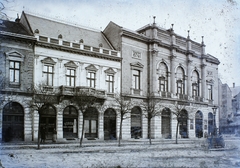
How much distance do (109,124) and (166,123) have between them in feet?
31.4

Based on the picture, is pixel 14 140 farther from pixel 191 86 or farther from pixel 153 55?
pixel 191 86

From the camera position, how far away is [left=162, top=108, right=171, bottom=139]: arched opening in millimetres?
35812

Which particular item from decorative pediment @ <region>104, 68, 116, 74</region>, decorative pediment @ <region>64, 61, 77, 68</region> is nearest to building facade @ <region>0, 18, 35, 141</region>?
decorative pediment @ <region>64, 61, 77, 68</region>

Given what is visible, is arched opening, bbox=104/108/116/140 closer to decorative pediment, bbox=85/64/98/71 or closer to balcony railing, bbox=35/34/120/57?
decorative pediment, bbox=85/64/98/71

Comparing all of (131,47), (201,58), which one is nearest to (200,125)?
(201,58)

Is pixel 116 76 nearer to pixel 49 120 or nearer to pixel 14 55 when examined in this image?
pixel 49 120

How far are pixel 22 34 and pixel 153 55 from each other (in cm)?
1645

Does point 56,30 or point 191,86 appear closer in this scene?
point 56,30

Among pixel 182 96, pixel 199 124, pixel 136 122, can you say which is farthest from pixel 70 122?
pixel 199 124

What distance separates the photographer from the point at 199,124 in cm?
4031

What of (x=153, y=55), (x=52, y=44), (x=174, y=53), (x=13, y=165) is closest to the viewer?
(x=13, y=165)

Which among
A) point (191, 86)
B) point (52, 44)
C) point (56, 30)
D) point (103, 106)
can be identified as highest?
point (56, 30)

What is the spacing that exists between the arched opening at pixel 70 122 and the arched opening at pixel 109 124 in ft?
11.5

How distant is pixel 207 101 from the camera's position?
137ft
